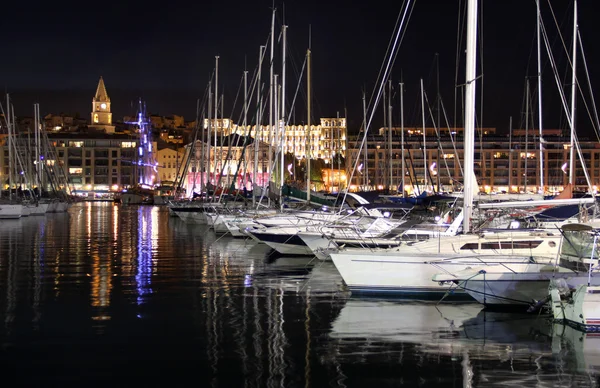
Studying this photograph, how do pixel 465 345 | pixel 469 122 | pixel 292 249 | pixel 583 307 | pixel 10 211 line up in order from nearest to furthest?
pixel 465 345 < pixel 583 307 < pixel 469 122 < pixel 292 249 < pixel 10 211

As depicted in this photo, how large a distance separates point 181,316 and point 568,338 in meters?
8.60

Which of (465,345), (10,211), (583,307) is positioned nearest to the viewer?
(465,345)

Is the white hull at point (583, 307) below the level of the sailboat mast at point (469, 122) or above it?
below

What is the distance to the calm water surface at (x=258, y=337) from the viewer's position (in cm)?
1312

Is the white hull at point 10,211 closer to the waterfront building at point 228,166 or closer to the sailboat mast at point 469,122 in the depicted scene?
the waterfront building at point 228,166

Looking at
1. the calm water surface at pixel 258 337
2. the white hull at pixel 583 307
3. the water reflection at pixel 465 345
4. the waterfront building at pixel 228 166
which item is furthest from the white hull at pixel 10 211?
the white hull at pixel 583 307

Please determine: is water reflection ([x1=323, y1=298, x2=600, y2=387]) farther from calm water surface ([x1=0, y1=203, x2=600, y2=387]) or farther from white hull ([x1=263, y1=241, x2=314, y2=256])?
white hull ([x1=263, y1=241, x2=314, y2=256])

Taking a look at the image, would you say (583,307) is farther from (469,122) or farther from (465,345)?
(469,122)

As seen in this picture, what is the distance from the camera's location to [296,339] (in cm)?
1591

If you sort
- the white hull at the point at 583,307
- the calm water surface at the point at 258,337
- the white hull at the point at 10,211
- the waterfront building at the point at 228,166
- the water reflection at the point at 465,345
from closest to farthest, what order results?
the calm water surface at the point at 258,337 < the water reflection at the point at 465,345 < the white hull at the point at 583,307 < the waterfront building at the point at 228,166 < the white hull at the point at 10,211

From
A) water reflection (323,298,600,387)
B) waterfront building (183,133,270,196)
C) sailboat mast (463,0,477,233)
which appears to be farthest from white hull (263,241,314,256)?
waterfront building (183,133,270,196)

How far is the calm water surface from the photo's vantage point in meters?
13.1

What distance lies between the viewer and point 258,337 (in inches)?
632

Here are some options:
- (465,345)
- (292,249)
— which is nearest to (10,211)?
(292,249)
